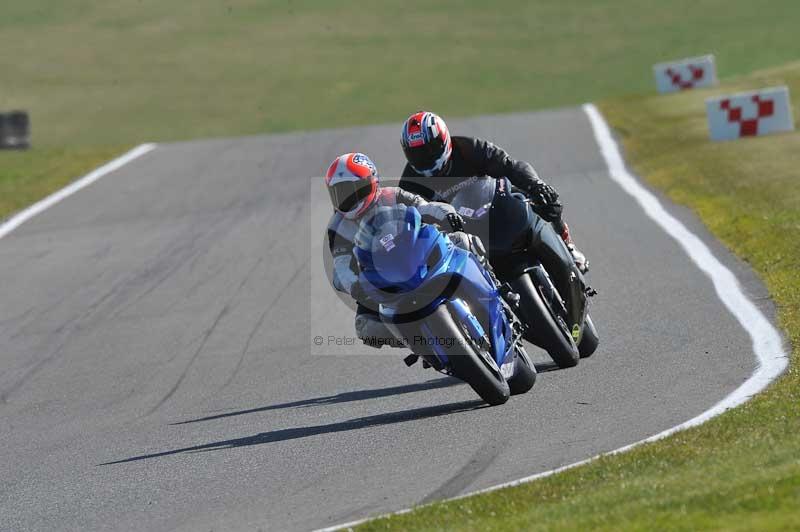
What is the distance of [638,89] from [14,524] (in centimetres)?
3312

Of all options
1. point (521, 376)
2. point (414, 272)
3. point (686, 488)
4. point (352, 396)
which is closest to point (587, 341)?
point (521, 376)

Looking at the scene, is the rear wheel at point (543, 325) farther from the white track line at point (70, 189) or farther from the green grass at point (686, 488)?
the white track line at point (70, 189)

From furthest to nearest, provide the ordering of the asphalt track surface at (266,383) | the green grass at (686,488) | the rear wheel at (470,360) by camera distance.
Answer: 1. the rear wheel at (470,360)
2. the asphalt track surface at (266,383)
3. the green grass at (686,488)

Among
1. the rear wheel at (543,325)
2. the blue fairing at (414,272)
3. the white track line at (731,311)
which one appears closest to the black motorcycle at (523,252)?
the rear wheel at (543,325)

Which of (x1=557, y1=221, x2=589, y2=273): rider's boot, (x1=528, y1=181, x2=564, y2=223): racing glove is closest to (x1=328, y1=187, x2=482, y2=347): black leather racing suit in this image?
(x1=528, y1=181, x2=564, y2=223): racing glove

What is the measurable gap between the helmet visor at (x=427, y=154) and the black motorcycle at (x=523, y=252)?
10.1 inches

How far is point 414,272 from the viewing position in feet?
27.9

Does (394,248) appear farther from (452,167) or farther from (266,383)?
(266,383)

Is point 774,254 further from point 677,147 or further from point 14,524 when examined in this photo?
point 677,147

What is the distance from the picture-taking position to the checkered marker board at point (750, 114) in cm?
2297

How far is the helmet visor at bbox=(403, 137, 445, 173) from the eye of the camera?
9.57 m

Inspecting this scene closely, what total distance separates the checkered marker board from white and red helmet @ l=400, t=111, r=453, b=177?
46.6 ft

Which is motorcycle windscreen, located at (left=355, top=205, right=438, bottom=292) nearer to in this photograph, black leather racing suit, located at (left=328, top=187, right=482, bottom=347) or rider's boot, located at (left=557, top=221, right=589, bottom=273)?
black leather racing suit, located at (left=328, top=187, right=482, bottom=347)

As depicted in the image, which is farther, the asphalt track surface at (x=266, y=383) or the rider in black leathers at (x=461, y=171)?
the rider in black leathers at (x=461, y=171)
